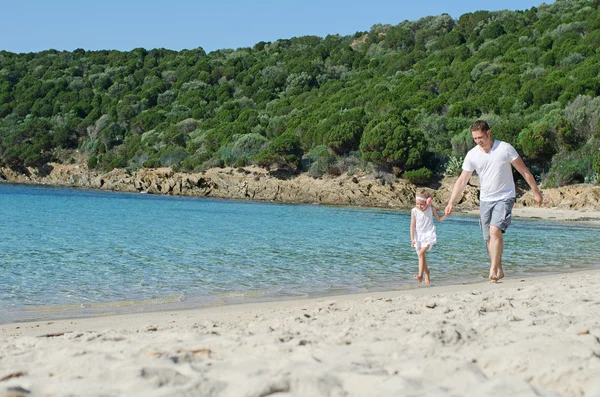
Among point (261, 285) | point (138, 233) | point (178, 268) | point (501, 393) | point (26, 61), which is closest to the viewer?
point (501, 393)

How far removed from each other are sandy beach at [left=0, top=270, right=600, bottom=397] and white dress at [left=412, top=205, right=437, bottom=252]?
2.95 metres

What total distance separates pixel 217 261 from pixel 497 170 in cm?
541

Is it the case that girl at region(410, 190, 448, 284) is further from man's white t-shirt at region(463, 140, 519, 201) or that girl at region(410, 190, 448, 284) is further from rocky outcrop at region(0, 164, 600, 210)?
rocky outcrop at region(0, 164, 600, 210)

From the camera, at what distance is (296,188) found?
133 ft

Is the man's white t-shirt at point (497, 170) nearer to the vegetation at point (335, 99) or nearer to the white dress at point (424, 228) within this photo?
the white dress at point (424, 228)

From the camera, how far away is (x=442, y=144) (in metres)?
41.3

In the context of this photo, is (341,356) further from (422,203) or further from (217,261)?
(217,261)

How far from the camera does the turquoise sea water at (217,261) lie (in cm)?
769

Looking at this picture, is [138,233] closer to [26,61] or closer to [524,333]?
[524,333]

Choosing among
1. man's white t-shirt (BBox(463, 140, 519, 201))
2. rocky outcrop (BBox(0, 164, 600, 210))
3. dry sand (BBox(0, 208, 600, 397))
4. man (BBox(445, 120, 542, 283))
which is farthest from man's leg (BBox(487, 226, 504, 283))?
rocky outcrop (BBox(0, 164, 600, 210))

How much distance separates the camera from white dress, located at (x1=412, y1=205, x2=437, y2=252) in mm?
8172

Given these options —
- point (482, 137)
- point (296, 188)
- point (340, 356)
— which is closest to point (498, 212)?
point (482, 137)

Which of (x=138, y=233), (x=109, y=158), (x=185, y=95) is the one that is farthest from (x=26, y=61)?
(x=138, y=233)

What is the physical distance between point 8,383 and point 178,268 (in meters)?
6.92
